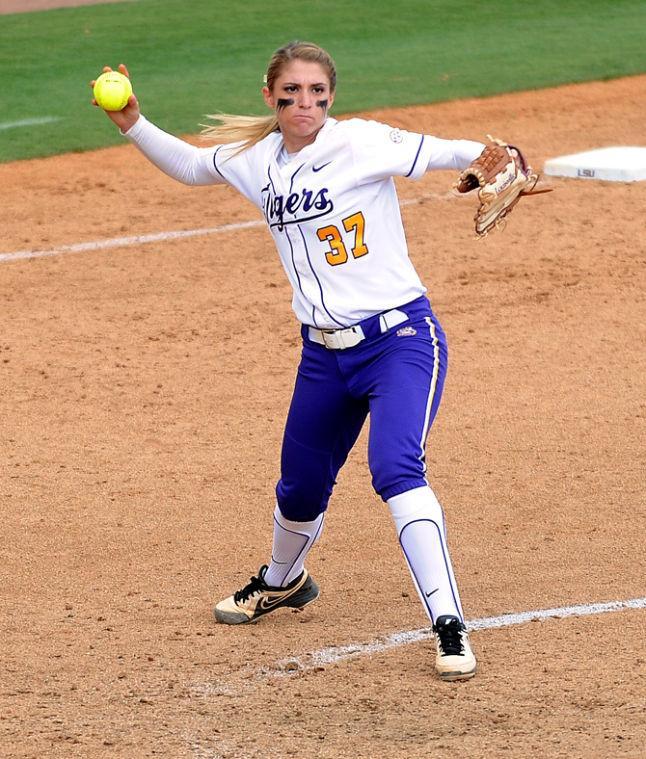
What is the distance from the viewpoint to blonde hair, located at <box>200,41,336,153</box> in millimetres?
5004

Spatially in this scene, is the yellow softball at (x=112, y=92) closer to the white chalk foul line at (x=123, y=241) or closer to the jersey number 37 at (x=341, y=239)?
the jersey number 37 at (x=341, y=239)

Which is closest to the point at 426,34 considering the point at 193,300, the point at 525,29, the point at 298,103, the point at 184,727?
Result: the point at 525,29

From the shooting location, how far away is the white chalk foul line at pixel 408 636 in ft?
16.2

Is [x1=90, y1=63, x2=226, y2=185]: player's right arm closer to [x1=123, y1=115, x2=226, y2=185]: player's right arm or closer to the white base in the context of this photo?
[x1=123, y1=115, x2=226, y2=185]: player's right arm

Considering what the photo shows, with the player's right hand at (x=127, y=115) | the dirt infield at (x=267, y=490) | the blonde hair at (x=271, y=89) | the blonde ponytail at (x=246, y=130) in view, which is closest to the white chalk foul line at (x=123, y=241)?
the dirt infield at (x=267, y=490)

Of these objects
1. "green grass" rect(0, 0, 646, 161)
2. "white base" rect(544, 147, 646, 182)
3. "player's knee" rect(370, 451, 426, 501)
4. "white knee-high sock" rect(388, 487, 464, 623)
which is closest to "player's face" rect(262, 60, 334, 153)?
"player's knee" rect(370, 451, 426, 501)

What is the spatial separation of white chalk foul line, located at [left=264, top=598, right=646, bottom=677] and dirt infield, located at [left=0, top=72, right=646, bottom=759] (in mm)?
45

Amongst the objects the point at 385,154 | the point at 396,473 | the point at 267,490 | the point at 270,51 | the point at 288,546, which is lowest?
the point at 270,51

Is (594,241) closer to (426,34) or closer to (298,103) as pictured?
(298,103)

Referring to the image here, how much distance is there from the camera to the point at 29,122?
1355cm

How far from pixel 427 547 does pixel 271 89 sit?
1.65 metres

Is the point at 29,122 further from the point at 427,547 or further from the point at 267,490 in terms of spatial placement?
the point at 427,547

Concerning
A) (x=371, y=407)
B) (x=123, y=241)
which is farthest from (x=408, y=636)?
(x=123, y=241)

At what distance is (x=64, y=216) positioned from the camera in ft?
35.9
